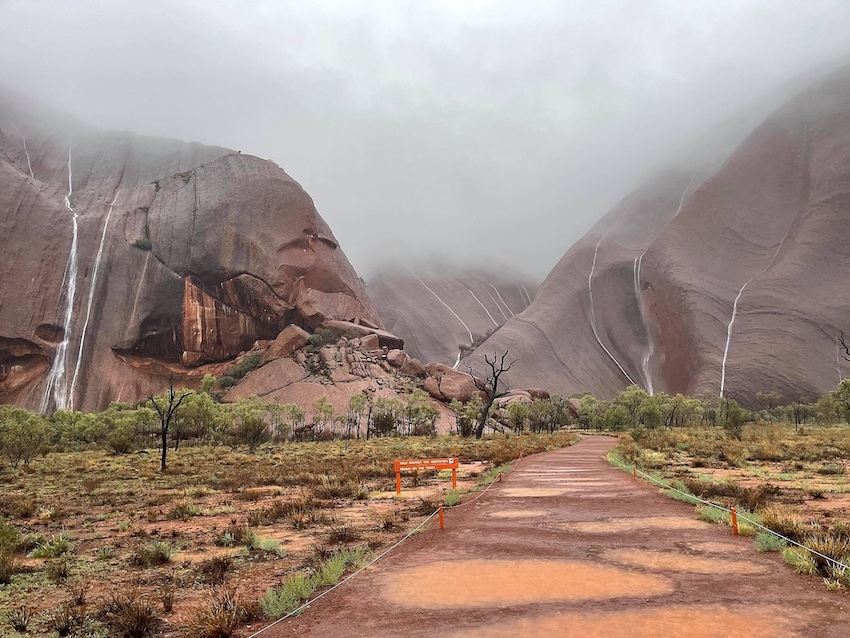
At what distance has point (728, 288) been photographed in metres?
118

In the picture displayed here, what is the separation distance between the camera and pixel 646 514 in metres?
10.8

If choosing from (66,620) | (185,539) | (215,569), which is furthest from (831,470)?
(66,620)

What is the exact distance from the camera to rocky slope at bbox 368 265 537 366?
479ft

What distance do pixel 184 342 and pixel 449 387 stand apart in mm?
44587

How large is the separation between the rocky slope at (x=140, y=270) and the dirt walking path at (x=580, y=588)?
85930 millimetres

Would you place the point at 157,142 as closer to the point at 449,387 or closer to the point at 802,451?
the point at 449,387

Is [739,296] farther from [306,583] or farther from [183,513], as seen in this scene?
[306,583]

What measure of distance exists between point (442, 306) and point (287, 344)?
7877cm

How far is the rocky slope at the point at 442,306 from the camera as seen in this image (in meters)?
146

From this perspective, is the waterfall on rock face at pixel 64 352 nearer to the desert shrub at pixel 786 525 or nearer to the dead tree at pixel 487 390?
the dead tree at pixel 487 390

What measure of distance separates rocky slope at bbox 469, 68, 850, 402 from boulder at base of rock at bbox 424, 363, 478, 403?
26954 mm

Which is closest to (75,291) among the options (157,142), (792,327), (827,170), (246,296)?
(246,296)

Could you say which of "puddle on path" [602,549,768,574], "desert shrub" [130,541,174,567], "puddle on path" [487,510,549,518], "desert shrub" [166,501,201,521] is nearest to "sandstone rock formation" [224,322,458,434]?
"desert shrub" [166,501,201,521]

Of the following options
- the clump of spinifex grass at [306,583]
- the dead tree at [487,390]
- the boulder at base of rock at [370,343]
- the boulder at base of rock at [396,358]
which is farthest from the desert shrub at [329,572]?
the boulder at base of rock at [370,343]
